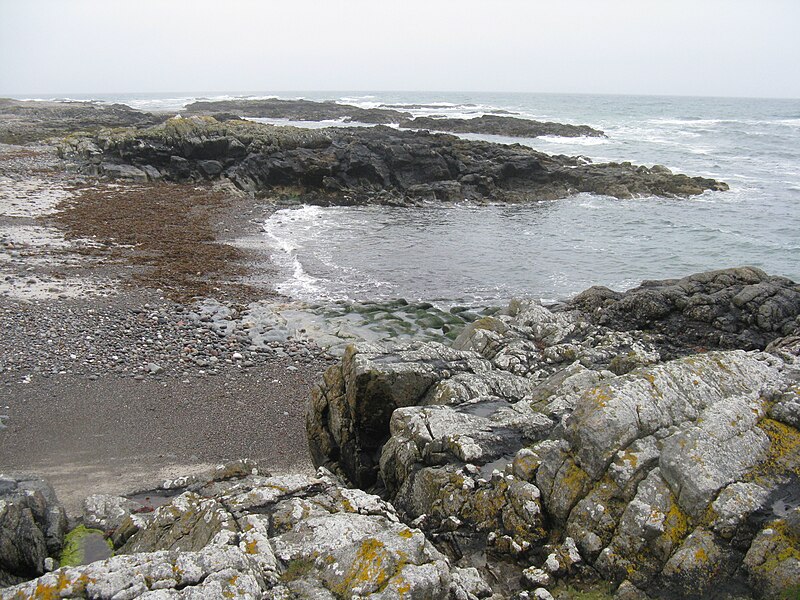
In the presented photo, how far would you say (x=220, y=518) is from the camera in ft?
21.1

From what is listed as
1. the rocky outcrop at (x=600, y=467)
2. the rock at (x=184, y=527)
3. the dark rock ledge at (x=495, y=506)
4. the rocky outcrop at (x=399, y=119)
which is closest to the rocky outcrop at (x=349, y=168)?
the rocky outcrop at (x=600, y=467)

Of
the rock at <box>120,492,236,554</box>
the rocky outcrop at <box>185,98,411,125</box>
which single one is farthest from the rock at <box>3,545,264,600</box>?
the rocky outcrop at <box>185,98,411,125</box>

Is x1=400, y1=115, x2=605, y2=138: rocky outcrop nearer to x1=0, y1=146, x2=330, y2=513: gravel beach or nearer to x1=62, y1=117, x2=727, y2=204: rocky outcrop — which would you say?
x1=62, y1=117, x2=727, y2=204: rocky outcrop

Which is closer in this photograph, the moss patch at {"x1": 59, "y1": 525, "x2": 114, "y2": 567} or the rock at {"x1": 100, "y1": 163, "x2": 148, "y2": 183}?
the moss patch at {"x1": 59, "y1": 525, "x2": 114, "y2": 567}

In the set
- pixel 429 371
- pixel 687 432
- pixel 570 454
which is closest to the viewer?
pixel 687 432

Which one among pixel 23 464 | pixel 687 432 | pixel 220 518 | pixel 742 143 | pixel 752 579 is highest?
pixel 742 143

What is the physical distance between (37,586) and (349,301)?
53.9 ft

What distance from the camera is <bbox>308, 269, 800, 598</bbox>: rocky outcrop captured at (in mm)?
5539

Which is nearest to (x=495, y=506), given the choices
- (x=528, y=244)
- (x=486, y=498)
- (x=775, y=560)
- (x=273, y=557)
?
(x=486, y=498)

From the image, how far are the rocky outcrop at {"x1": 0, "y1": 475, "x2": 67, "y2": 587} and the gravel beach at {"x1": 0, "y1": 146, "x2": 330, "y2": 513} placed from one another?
1.16 metres

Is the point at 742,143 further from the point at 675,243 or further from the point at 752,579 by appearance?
the point at 752,579

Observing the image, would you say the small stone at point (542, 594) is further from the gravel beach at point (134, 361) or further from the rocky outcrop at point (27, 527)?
the gravel beach at point (134, 361)

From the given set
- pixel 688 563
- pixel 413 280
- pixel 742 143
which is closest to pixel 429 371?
pixel 688 563

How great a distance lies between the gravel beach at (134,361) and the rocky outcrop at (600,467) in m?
3.45
